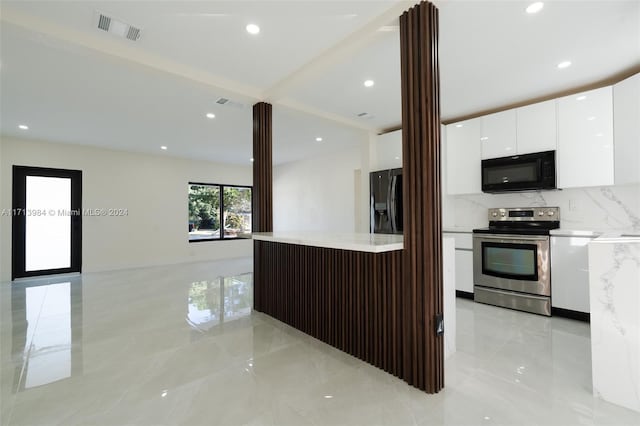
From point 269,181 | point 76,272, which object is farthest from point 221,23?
point 76,272

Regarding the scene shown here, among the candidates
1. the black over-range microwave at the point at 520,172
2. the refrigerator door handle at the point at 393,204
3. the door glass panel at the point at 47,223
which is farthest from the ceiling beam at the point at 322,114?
the door glass panel at the point at 47,223

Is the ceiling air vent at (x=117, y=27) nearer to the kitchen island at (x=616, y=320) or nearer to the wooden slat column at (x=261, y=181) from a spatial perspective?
the wooden slat column at (x=261, y=181)

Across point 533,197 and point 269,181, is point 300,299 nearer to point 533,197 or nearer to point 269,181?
point 269,181

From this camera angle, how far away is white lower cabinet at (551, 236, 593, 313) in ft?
10.3

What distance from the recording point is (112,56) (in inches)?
102

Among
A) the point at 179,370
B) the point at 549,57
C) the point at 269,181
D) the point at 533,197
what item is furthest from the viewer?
the point at 533,197

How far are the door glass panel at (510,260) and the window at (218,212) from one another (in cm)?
601

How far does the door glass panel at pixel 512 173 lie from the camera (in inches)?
143

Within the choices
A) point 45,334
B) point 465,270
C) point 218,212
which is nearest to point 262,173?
point 45,334

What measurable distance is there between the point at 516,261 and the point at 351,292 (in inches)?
92.0

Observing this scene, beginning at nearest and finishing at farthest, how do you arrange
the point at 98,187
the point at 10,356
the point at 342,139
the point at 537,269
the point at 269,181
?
the point at 10,356, the point at 537,269, the point at 269,181, the point at 342,139, the point at 98,187

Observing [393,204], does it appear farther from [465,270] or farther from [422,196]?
[422,196]

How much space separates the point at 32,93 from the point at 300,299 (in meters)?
3.95

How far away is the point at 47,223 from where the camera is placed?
585cm
